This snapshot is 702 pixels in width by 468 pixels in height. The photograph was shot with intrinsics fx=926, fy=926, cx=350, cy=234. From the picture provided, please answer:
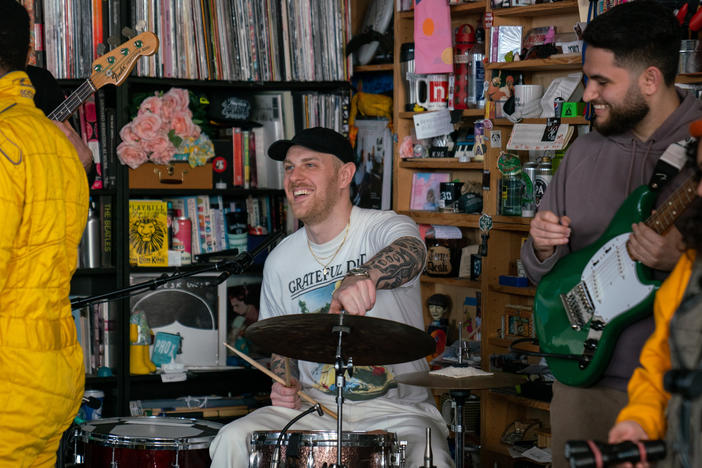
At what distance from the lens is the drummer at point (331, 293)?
9.18 ft

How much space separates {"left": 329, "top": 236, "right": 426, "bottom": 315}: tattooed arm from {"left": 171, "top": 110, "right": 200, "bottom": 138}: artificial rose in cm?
155

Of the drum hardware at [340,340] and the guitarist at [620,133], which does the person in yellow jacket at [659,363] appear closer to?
the guitarist at [620,133]

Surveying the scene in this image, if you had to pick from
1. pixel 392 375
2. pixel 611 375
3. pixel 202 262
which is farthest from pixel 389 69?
pixel 611 375

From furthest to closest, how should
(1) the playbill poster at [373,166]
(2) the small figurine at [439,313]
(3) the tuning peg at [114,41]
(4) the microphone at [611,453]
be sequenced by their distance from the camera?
1. (1) the playbill poster at [373,166]
2. (2) the small figurine at [439,313]
3. (3) the tuning peg at [114,41]
4. (4) the microphone at [611,453]

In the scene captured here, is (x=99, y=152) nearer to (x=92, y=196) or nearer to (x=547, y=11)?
(x=92, y=196)

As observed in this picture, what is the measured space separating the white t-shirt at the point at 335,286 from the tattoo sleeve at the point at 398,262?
18cm

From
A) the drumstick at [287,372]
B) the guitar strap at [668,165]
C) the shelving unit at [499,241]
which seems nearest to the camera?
the guitar strap at [668,165]

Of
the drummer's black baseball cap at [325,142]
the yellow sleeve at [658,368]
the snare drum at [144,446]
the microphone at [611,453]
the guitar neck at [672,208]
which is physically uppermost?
the drummer's black baseball cap at [325,142]

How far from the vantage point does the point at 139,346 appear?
3902 millimetres

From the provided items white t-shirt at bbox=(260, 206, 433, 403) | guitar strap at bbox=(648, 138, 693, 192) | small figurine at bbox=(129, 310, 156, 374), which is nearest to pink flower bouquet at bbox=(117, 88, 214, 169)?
small figurine at bbox=(129, 310, 156, 374)

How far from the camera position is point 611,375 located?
215cm

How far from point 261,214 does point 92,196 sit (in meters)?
0.75

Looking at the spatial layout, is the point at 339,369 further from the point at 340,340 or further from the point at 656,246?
the point at 656,246

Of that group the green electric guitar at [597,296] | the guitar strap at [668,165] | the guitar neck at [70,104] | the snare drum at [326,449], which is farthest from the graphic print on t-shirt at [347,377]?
the guitar strap at [668,165]
